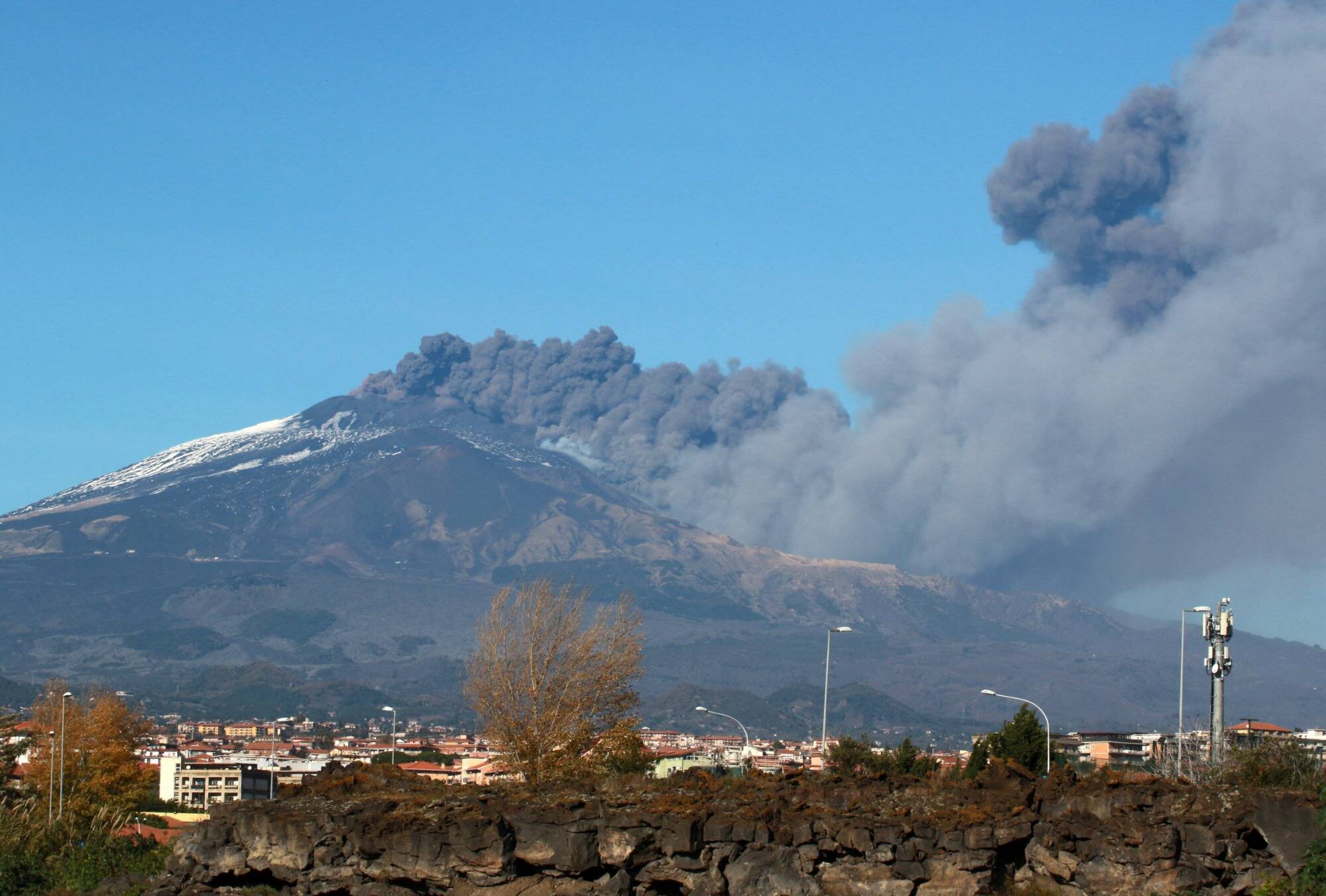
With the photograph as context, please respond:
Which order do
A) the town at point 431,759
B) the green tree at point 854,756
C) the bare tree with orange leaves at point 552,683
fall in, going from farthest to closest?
1. the town at point 431,759
2. the green tree at point 854,756
3. the bare tree with orange leaves at point 552,683

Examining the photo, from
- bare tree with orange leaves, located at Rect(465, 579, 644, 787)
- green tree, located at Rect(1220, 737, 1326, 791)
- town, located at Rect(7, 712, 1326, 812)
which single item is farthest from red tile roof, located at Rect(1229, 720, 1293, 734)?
bare tree with orange leaves, located at Rect(465, 579, 644, 787)

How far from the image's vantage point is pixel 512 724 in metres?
48.5

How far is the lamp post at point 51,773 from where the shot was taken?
60.3 metres

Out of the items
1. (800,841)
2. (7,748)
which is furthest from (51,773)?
(800,841)

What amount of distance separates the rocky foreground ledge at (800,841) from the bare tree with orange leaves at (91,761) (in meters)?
31.7

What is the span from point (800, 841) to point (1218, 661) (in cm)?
2320

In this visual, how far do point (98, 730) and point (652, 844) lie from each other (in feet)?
146

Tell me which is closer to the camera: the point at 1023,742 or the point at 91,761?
the point at 1023,742

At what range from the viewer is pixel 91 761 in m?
68.0

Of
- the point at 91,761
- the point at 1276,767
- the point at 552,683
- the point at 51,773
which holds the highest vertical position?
the point at 552,683

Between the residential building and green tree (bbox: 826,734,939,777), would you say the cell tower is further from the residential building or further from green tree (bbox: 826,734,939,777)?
the residential building

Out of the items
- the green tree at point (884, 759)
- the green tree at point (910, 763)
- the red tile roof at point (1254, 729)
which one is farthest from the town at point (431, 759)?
the green tree at point (910, 763)

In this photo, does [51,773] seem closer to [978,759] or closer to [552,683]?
[552,683]

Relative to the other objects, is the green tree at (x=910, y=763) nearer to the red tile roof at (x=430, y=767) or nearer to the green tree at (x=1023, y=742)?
the green tree at (x=1023, y=742)
